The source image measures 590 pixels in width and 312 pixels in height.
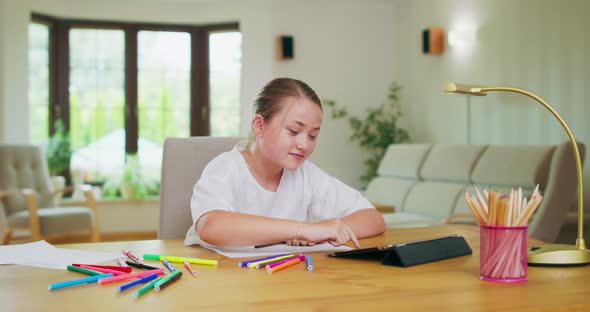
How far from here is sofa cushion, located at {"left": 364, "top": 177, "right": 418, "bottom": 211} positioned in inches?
205

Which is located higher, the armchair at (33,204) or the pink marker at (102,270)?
the pink marker at (102,270)

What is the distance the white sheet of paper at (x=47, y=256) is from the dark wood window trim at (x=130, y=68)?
5787 millimetres

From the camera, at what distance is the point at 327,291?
3.45ft

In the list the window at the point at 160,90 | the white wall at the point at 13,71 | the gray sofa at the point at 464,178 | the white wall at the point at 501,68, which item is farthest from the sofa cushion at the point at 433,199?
the white wall at the point at 13,71

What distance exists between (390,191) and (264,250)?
13.2ft

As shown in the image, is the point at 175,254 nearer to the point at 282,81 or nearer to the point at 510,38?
the point at 282,81

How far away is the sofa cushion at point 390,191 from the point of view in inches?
205

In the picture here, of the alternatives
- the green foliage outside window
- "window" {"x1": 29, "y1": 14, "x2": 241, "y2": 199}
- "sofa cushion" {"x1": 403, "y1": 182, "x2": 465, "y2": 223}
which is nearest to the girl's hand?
"sofa cushion" {"x1": 403, "y1": 182, "x2": 465, "y2": 223}

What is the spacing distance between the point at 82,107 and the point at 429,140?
11.7ft

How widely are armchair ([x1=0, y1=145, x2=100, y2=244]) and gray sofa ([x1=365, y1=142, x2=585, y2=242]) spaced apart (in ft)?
7.73

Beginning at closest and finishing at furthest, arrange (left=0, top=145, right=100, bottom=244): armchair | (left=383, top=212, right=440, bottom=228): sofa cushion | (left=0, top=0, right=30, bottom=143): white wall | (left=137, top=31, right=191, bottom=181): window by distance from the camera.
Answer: (left=383, top=212, right=440, bottom=228): sofa cushion
(left=0, top=145, right=100, bottom=244): armchair
(left=0, top=0, right=30, bottom=143): white wall
(left=137, top=31, right=191, bottom=181): window

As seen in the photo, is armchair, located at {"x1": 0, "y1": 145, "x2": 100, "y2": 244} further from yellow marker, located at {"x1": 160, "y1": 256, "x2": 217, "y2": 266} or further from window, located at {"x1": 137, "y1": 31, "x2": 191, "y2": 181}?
yellow marker, located at {"x1": 160, "y1": 256, "x2": 217, "y2": 266}

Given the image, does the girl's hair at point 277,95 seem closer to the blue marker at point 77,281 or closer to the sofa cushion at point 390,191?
the blue marker at point 77,281

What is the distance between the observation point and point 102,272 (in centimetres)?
116
